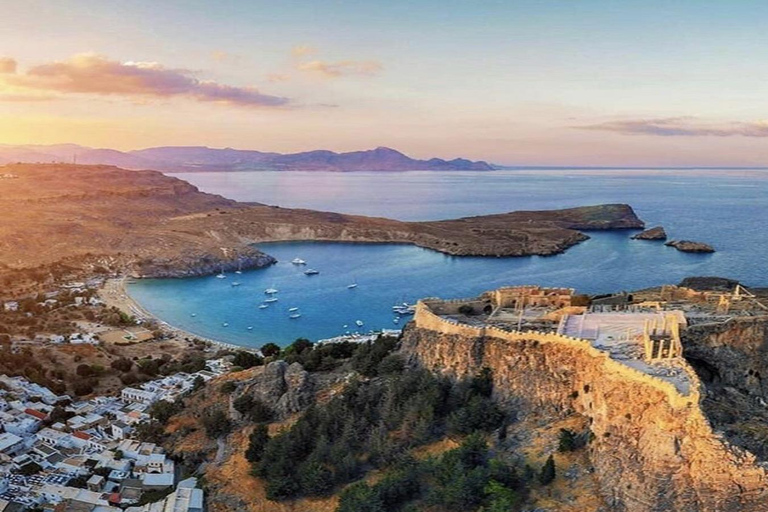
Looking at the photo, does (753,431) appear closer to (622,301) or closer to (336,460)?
(622,301)

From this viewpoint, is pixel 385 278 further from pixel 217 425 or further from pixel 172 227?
pixel 217 425

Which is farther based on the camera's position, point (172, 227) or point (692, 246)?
point (172, 227)

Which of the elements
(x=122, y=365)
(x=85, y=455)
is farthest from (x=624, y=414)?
(x=122, y=365)

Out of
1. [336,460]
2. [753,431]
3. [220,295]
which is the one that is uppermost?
[753,431]

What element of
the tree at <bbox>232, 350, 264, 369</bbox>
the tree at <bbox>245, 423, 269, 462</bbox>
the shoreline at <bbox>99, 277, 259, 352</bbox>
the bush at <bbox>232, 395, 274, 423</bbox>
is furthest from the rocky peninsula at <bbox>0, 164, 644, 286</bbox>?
the tree at <bbox>245, 423, 269, 462</bbox>

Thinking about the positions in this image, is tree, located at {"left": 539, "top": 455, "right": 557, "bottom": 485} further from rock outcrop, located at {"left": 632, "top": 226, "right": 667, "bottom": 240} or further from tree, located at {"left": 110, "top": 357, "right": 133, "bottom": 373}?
rock outcrop, located at {"left": 632, "top": 226, "right": 667, "bottom": 240}

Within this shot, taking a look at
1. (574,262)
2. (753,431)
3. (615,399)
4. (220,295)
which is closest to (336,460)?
(615,399)
